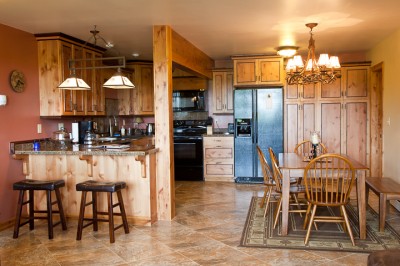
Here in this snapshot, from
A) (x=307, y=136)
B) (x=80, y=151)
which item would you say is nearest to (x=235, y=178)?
(x=307, y=136)

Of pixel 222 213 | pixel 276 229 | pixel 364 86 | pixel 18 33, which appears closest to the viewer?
pixel 276 229

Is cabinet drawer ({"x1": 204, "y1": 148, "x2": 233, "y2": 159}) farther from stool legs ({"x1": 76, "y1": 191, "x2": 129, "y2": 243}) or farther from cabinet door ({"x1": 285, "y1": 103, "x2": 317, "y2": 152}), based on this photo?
stool legs ({"x1": 76, "y1": 191, "x2": 129, "y2": 243})

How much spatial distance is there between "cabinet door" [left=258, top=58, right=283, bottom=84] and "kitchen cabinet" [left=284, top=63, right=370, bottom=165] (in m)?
0.33

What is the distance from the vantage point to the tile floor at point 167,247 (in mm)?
3221

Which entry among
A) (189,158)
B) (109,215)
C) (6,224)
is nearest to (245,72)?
(189,158)

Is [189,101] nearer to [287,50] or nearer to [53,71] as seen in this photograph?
[287,50]

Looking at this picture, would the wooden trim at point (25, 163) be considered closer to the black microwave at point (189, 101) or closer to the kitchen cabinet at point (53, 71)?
the kitchen cabinet at point (53, 71)

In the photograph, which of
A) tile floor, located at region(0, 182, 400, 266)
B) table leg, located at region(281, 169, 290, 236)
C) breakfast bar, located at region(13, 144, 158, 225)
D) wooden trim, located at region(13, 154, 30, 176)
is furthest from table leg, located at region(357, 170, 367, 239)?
wooden trim, located at region(13, 154, 30, 176)

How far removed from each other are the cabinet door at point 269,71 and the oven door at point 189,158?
1.67 metres

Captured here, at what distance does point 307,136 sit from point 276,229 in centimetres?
317

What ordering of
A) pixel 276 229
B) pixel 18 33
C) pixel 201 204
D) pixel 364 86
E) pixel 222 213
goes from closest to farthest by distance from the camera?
pixel 276 229 < pixel 18 33 < pixel 222 213 < pixel 201 204 < pixel 364 86

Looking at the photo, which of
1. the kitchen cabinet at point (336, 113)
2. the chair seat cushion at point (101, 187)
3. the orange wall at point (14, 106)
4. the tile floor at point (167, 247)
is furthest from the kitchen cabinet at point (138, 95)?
the chair seat cushion at point (101, 187)

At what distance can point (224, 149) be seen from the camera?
7.00m

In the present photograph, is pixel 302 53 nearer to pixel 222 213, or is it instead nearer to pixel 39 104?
pixel 222 213
